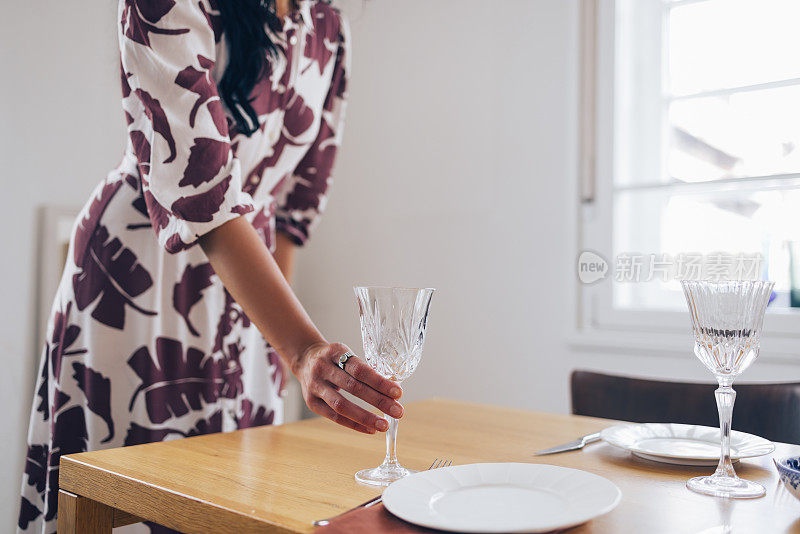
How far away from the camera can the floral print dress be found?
2.72 feet

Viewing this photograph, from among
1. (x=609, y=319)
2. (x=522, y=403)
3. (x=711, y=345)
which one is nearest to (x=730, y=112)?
(x=609, y=319)

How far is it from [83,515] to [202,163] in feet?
1.31

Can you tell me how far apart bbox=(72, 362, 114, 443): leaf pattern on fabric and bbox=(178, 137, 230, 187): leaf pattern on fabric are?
13.7 inches

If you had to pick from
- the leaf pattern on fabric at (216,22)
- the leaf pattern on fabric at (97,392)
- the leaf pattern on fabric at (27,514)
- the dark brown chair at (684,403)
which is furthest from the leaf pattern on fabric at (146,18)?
the dark brown chair at (684,403)

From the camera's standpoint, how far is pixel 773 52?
1.78 m

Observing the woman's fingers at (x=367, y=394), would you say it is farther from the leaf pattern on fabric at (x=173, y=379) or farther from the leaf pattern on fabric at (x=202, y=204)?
the leaf pattern on fabric at (x=173, y=379)

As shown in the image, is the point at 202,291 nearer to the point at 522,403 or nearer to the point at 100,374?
the point at 100,374

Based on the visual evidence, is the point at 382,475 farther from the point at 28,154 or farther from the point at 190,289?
the point at 28,154

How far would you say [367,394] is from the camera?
24.6 inches

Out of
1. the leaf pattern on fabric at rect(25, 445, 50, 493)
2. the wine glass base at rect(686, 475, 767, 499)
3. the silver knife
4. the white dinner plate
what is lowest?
the leaf pattern on fabric at rect(25, 445, 50, 493)

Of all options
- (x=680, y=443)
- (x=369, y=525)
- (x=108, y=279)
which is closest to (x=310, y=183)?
(x=108, y=279)

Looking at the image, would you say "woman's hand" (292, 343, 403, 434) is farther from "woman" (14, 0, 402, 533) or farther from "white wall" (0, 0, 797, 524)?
"white wall" (0, 0, 797, 524)

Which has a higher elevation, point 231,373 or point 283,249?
point 283,249

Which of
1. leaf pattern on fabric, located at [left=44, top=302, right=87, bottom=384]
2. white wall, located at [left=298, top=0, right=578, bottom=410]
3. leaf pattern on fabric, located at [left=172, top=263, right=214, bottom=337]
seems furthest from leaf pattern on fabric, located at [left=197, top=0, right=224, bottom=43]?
white wall, located at [left=298, top=0, right=578, bottom=410]
